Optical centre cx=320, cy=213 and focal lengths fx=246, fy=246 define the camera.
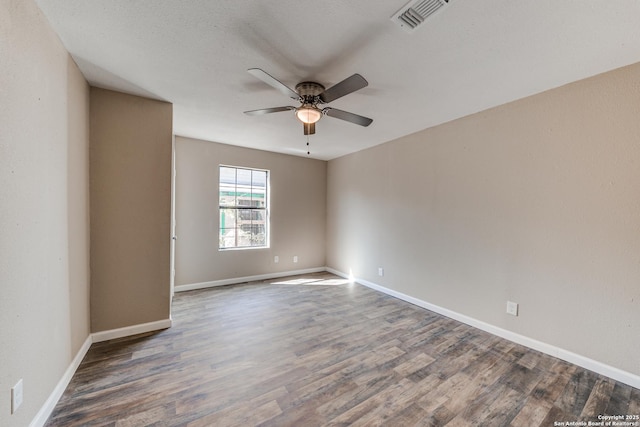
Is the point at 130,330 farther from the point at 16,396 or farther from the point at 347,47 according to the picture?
the point at 347,47

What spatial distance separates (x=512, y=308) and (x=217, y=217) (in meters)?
4.18

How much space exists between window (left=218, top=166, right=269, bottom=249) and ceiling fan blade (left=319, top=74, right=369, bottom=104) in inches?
113

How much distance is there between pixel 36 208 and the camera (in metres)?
1.43

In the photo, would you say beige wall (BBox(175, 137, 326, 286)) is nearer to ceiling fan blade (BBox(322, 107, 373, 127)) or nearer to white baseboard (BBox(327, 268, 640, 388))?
white baseboard (BBox(327, 268, 640, 388))

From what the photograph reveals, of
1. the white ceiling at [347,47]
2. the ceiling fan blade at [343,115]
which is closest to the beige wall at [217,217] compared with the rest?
the white ceiling at [347,47]

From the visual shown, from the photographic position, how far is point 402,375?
1.96 metres

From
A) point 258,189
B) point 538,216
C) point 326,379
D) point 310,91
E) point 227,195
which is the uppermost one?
point 310,91

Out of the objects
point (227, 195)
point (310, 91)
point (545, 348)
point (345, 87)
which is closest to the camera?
point (345, 87)

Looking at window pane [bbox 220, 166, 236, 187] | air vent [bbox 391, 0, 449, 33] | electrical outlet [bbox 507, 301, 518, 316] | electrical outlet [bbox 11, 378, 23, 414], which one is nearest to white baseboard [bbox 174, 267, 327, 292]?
window pane [bbox 220, 166, 236, 187]

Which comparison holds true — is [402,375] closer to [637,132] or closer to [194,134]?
[637,132]

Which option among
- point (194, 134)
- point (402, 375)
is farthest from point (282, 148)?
point (402, 375)

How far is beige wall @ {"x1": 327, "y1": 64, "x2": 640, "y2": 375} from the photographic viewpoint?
1921mm

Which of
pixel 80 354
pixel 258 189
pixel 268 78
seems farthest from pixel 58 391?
pixel 258 189

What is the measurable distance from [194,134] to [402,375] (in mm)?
4016
